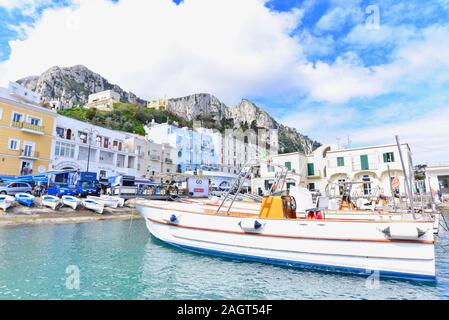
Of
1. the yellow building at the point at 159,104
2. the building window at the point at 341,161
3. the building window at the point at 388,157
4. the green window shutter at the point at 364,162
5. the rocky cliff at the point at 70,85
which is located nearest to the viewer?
the building window at the point at 388,157

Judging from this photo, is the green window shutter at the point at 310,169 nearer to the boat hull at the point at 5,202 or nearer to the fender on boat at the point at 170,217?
the fender on boat at the point at 170,217

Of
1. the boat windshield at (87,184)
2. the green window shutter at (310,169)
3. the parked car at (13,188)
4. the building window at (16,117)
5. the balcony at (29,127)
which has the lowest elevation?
the parked car at (13,188)

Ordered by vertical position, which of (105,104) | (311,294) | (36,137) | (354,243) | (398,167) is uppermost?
(105,104)

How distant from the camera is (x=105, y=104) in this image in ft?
269

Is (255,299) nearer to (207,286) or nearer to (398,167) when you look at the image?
(207,286)

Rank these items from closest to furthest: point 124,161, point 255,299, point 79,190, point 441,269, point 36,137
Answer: point 255,299
point 441,269
point 79,190
point 36,137
point 124,161

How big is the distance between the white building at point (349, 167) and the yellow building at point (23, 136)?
2802 cm

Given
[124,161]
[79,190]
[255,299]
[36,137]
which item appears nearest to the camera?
[255,299]

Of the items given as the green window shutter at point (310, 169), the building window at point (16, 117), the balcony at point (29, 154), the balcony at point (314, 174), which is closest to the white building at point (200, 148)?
the green window shutter at point (310, 169)

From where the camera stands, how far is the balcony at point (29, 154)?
2920 cm

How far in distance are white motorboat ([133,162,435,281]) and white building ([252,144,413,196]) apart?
20382mm

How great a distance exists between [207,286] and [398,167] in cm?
3364

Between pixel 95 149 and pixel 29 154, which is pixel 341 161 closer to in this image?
pixel 95 149
